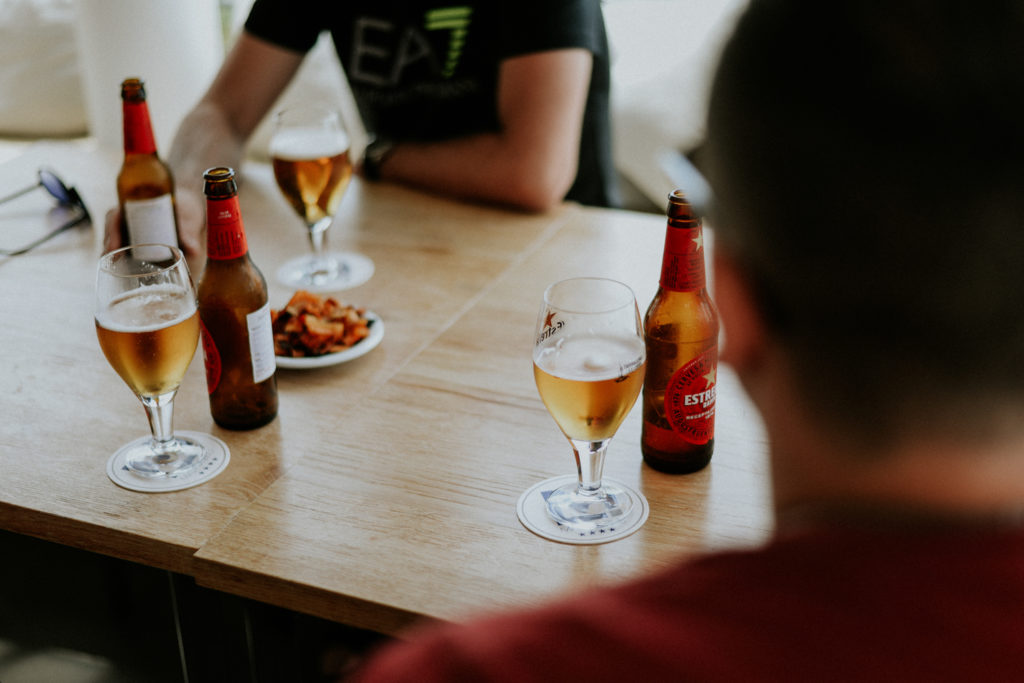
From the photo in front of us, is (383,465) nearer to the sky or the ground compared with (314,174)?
nearer to the ground

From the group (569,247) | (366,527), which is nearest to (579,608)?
(366,527)

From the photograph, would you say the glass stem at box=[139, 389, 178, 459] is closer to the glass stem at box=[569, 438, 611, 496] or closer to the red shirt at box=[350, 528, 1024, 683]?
the glass stem at box=[569, 438, 611, 496]

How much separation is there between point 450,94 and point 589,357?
117cm

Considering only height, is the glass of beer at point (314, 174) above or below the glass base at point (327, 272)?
above

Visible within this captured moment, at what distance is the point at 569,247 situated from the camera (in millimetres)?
1506

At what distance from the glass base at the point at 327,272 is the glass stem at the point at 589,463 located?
585 millimetres

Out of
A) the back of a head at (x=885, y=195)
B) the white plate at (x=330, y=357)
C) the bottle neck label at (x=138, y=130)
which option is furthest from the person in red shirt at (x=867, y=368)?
the bottle neck label at (x=138, y=130)

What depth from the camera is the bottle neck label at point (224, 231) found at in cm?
101

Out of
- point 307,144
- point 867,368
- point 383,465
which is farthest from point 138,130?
point 867,368

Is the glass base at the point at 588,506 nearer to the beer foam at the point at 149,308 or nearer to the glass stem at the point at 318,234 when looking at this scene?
the beer foam at the point at 149,308

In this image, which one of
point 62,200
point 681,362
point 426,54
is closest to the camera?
point 681,362

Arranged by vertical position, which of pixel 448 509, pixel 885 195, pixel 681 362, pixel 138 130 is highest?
pixel 885 195

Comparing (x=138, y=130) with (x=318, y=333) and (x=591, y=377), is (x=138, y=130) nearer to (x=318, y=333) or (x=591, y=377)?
(x=318, y=333)

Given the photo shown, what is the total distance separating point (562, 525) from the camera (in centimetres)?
90
